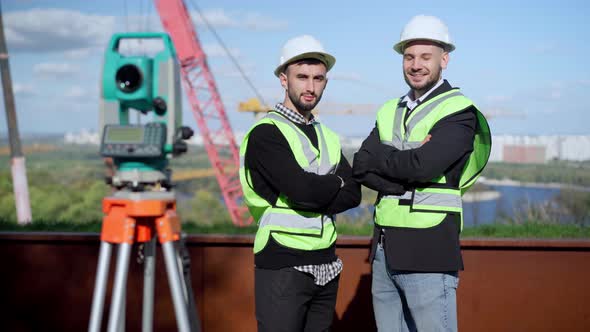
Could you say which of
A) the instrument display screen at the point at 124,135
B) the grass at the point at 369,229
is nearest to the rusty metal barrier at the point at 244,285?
Answer: the grass at the point at 369,229

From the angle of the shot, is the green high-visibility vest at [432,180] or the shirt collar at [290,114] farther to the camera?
the shirt collar at [290,114]

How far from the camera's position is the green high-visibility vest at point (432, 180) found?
2295mm

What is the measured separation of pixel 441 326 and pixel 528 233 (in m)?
2.15

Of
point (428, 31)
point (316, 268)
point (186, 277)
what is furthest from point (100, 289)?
point (428, 31)

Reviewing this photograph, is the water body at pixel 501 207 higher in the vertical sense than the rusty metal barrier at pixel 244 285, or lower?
higher

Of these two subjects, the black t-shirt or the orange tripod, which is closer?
the black t-shirt

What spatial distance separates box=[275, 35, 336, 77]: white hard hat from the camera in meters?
2.35

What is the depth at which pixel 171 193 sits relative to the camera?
2.52m

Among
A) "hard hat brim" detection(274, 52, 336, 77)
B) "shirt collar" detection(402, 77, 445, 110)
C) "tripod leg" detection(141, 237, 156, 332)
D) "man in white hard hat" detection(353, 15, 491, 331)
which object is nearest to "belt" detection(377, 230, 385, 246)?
"man in white hard hat" detection(353, 15, 491, 331)

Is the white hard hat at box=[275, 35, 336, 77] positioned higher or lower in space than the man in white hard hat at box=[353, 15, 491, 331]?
higher

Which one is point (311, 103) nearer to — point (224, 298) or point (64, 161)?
point (224, 298)

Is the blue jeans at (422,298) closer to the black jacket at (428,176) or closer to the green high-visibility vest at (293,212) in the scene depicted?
the black jacket at (428,176)

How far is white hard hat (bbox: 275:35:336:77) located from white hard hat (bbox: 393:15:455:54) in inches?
12.2

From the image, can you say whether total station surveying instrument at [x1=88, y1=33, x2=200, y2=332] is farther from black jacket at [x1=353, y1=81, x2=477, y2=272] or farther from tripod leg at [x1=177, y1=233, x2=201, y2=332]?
black jacket at [x1=353, y1=81, x2=477, y2=272]
